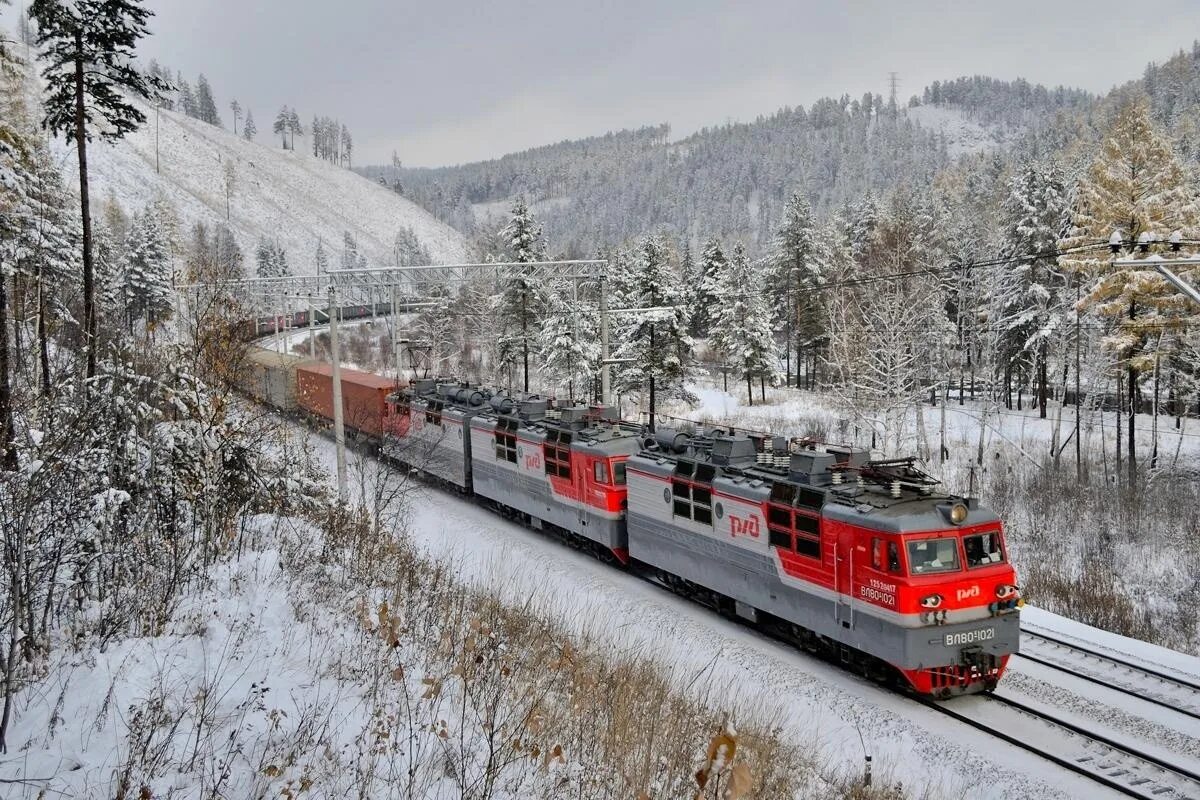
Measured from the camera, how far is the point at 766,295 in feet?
185

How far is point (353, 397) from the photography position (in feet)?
114

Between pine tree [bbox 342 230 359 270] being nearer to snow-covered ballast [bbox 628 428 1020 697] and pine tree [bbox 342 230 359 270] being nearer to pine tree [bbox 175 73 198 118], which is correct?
pine tree [bbox 175 73 198 118]

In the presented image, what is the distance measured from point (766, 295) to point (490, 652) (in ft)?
166

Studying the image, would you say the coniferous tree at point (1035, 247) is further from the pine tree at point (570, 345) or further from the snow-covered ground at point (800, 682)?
the snow-covered ground at point (800, 682)

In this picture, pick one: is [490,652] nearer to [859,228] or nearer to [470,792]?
[470,792]

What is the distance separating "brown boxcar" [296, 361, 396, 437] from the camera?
31625 mm

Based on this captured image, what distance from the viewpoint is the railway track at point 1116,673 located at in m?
11.8

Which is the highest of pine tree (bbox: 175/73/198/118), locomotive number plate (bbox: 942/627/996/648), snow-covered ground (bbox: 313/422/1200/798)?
pine tree (bbox: 175/73/198/118)

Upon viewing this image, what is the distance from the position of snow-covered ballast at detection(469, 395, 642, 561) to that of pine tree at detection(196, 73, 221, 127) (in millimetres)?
205709

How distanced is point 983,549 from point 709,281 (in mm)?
48603

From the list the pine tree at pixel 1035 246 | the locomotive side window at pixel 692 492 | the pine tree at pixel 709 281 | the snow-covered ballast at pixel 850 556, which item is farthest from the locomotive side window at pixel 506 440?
the pine tree at pixel 709 281

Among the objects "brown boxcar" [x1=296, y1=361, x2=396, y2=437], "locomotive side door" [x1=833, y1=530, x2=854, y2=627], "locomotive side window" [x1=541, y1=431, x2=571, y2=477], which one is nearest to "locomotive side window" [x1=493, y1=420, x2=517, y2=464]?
"locomotive side window" [x1=541, y1=431, x2=571, y2=477]

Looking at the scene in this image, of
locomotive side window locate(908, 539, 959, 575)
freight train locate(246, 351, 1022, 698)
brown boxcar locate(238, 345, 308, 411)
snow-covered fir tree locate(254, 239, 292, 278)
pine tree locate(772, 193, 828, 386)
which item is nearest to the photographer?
locomotive side window locate(908, 539, 959, 575)

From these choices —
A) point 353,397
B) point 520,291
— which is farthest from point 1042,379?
point 353,397
